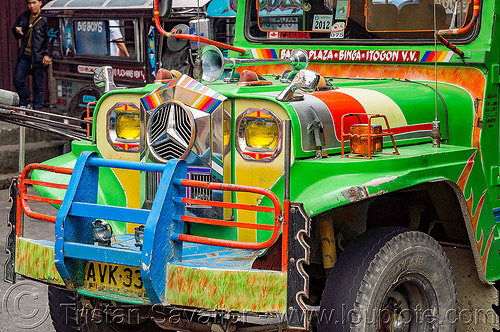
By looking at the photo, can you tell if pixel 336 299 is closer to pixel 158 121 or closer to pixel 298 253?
pixel 298 253

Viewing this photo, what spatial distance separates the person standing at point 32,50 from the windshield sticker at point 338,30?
27.1 feet

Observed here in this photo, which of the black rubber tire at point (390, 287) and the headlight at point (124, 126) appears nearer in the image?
the black rubber tire at point (390, 287)

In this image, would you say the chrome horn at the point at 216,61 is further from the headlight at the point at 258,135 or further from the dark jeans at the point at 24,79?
the dark jeans at the point at 24,79

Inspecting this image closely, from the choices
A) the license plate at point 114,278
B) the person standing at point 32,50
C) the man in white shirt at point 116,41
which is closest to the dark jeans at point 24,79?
the person standing at point 32,50

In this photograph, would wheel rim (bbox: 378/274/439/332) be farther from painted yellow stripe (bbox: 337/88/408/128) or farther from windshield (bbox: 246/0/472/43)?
windshield (bbox: 246/0/472/43)

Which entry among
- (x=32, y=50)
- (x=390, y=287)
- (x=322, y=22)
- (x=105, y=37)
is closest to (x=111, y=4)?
(x=105, y=37)

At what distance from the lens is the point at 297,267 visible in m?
3.57

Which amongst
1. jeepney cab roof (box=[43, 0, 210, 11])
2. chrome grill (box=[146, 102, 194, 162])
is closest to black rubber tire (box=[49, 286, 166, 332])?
chrome grill (box=[146, 102, 194, 162])

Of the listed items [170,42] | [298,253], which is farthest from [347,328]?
[170,42]

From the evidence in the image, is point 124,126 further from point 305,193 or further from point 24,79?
point 24,79

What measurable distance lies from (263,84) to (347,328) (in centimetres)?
153

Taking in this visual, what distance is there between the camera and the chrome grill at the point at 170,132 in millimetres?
4211

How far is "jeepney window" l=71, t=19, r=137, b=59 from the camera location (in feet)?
39.9

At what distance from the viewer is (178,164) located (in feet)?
12.5
